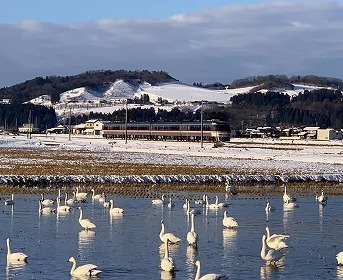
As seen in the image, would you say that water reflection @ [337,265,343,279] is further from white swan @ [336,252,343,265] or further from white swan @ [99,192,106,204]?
white swan @ [99,192,106,204]

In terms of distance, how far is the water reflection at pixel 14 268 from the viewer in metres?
17.8

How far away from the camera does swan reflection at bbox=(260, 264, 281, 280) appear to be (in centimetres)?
1773

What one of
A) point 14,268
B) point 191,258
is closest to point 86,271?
point 14,268

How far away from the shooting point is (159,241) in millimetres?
22281

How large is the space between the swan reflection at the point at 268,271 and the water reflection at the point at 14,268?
553 cm

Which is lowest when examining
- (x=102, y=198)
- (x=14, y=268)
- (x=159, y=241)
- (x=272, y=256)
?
(x=14, y=268)

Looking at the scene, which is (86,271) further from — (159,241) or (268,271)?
(159,241)

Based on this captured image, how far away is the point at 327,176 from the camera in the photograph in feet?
143

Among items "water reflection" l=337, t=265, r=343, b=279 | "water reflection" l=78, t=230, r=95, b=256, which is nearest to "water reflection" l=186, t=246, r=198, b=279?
"water reflection" l=78, t=230, r=95, b=256

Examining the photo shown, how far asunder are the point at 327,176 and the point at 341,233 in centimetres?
1967

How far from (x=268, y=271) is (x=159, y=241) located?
469 cm

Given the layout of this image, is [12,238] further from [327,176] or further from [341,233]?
[327,176]

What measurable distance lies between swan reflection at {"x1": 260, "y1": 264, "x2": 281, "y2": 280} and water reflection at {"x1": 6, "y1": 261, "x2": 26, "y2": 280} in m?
5.53

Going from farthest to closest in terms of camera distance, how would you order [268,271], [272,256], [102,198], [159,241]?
[102,198], [159,241], [272,256], [268,271]
